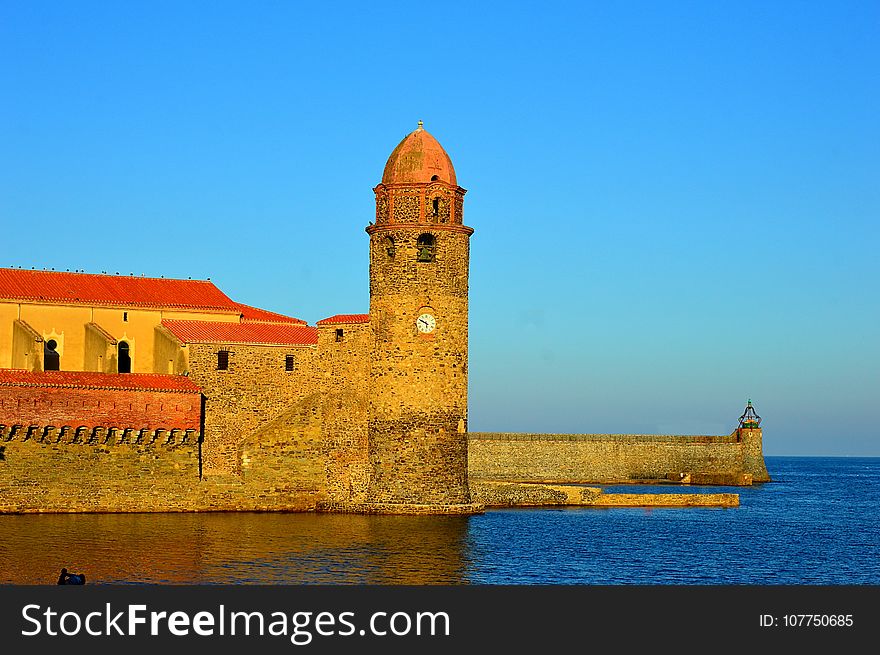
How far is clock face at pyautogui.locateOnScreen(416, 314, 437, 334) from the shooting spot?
42156 mm

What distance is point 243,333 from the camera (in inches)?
1731

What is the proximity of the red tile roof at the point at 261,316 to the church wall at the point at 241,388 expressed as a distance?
6378mm

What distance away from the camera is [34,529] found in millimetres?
35062

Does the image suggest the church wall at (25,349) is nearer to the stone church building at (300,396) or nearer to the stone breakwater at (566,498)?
the stone church building at (300,396)

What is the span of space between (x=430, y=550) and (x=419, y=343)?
32.5 ft

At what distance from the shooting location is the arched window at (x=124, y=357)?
1839 inches

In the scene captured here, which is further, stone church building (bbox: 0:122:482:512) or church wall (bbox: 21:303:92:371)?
church wall (bbox: 21:303:92:371)

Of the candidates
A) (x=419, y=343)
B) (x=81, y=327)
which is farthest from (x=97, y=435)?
(x=419, y=343)

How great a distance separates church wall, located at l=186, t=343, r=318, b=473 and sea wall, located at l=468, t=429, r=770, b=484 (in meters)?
27.3

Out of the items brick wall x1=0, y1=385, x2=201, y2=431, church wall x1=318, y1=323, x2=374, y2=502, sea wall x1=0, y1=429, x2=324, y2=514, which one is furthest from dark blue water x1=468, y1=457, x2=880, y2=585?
brick wall x1=0, y1=385, x2=201, y2=431

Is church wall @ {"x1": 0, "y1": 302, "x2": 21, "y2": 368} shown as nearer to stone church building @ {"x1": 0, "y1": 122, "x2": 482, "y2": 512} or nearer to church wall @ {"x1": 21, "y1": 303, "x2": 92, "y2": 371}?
stone church building @ {"x1": 0, "y1": 122, "x2": 482, "y2": 512}

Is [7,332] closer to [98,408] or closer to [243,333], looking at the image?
[98,408]

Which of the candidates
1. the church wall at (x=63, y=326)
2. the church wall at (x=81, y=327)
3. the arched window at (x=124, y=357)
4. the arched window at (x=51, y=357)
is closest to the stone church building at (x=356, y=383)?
the church wall at (x=81, y=327)

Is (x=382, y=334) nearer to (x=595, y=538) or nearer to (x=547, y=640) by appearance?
(x=595, y=538)
